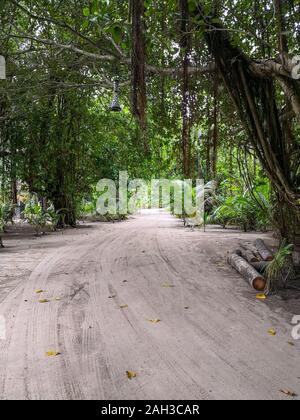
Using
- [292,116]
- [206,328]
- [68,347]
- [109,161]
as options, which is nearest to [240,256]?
[292,116]

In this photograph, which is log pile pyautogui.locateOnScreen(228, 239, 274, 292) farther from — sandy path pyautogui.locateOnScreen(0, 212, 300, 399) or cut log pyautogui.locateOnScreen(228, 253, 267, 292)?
sandy path pyautogui.locateOnScreen(0, 212, 300, 399)

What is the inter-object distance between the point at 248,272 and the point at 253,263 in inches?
19.9

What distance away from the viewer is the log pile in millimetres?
4012

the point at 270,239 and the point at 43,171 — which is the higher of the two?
the point at 43,171

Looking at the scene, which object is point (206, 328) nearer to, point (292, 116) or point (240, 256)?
point (240, 256)

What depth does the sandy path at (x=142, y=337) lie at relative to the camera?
6.72ft

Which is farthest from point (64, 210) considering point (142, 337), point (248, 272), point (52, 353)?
point (52, 353)

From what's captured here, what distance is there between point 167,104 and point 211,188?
5.81 meters

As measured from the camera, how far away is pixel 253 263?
4742 mm

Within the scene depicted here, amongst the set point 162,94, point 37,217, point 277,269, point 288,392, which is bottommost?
point 288,392

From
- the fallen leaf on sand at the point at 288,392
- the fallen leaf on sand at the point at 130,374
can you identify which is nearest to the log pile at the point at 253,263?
the fallen leaf on sand at the point at 288,392

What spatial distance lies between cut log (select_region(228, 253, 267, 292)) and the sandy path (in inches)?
4.4

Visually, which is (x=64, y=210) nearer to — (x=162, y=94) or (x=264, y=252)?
(x=162, y=94)

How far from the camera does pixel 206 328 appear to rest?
2912mm
